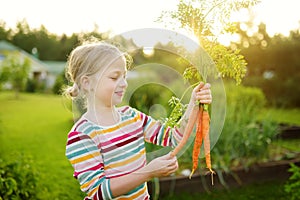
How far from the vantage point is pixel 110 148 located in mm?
1511

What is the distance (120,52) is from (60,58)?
A: 1771 inches

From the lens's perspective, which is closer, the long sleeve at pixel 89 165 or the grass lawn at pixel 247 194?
the long sleeve at pixel 89 165

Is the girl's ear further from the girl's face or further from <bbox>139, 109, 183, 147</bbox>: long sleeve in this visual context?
<bbox>139, 109, 183, 147</bbox>: long sleeve

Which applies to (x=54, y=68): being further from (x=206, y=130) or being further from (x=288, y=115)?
(x=206, y=130)

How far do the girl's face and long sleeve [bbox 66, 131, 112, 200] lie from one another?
166 mm

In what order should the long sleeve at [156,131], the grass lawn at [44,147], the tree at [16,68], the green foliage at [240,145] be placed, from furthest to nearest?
the tree at [16,68] → the green foliage at [240,145] → the grass lawn at [44,147] → the long sleeve at [156,131]

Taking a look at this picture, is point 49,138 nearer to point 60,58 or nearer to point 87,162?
point 87,162

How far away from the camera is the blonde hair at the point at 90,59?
1.49 meters

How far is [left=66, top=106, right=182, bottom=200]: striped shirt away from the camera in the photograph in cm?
142

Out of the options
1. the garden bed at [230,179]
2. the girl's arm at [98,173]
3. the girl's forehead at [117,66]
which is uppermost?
the girl's forehead at [117,66]

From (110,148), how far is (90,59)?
353 mm

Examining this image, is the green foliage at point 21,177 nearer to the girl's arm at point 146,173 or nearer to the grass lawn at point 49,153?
the grass lawn at point 49,153

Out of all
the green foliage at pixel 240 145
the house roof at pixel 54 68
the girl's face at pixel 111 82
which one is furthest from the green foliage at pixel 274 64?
the house roof at pixel 54 68

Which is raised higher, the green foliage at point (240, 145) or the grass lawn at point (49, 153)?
the green foliage at point (240, 145)
